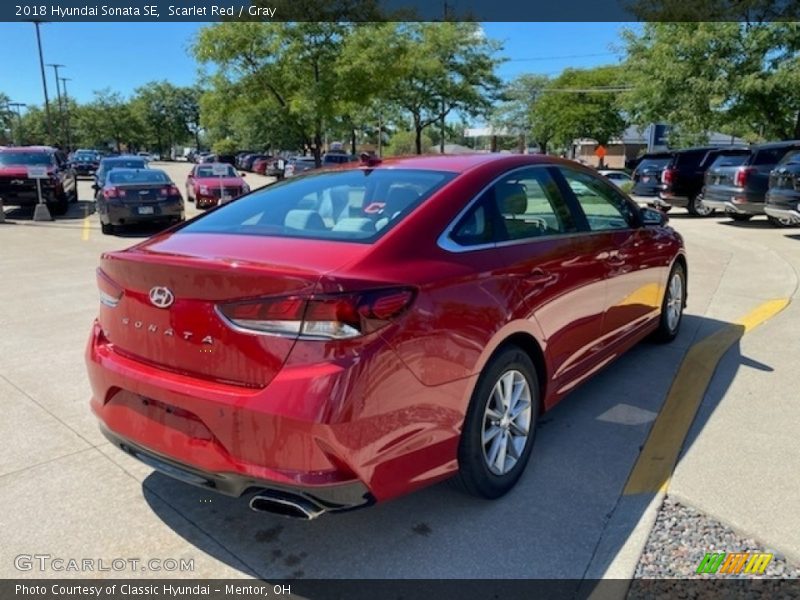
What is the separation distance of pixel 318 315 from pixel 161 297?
2.41ft

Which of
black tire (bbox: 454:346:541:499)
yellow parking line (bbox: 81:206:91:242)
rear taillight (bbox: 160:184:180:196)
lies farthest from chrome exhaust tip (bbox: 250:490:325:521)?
rear taillight (bbox: 160:184:180:196)

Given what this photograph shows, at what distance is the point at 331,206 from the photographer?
3.17 meters

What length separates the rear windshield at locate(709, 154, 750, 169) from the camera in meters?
13.8

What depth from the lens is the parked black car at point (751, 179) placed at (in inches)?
518

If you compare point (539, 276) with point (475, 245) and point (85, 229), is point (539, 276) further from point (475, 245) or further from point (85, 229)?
point (85, 229)

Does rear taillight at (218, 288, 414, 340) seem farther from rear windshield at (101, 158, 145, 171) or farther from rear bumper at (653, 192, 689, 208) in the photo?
rear windshield at (101, 158, 145, 171)

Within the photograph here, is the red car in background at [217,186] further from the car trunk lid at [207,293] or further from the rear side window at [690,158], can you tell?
the car trunk lid at [207,293]

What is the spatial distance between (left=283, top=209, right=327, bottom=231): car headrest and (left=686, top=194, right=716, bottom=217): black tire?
15194mm

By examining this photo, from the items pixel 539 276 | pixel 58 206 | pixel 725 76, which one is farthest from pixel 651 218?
pixel 725 76

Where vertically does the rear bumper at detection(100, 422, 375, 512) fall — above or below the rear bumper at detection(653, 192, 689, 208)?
below

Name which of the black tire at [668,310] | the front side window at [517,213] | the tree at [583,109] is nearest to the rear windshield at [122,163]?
the black tire at [668,310]

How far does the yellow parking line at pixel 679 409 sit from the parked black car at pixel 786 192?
19.6 ft

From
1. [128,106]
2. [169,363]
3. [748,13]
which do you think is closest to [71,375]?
[169,363]

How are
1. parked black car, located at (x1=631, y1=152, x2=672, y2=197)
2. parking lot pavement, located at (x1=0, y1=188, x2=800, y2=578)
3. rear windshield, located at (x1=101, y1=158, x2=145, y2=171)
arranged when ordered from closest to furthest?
parking lot pavement, located at (x1=0, y1=188, x2=800, y2=578), parked black car, located at (x1=631, y1=152, x2=672, y2=197), rear windshield, located at (x1=101, y1=158, x2=145, y2=171)
